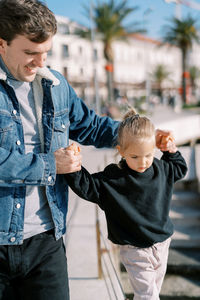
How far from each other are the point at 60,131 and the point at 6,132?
0.26 metres

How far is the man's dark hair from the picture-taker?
1297 millimetres

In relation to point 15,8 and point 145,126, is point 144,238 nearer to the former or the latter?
point 145,126

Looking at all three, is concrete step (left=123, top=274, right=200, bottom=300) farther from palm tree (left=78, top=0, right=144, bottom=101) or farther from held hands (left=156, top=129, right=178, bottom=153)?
palm tree (left=78, top=0, right=144, bottom=101)

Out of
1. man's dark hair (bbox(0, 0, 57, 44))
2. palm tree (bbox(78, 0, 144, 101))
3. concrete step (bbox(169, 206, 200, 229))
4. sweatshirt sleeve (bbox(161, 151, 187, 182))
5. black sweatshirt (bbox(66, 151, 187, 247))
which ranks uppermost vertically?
palm tree (bbox(78, 0, 144, 101))

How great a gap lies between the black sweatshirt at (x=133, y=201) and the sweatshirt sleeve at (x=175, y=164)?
0.09 metres

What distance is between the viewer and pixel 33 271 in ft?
5.03

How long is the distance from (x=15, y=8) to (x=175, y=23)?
33214 millimetres

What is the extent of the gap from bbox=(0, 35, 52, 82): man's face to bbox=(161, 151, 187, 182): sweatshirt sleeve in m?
0.82

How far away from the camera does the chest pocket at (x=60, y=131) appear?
Result: 5.13 ft

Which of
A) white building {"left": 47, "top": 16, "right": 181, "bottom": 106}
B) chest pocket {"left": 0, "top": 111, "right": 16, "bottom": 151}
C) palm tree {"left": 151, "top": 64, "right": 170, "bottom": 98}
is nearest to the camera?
chest pocket {"left": 0, "top": 111, "right": 16, "bottom": 151}

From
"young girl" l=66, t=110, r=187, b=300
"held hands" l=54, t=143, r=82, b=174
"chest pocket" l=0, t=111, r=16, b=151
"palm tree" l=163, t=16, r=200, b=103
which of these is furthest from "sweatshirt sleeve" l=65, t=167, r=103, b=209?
"palm tree" l=163, t=16, r=200, b=103

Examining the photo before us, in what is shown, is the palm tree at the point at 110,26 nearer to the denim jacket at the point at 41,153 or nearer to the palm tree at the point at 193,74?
the denim jacket at the point at 41,153

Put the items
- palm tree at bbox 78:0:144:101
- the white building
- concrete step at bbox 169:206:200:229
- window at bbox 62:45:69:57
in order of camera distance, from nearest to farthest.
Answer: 1. concrete step at bbox 169:206:200:229
2. palm tree at bbox 78:0:144:101
3. the white building
4. window at bbox 62:45:69:57

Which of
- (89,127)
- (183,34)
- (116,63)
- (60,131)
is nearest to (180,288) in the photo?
(89,127)
